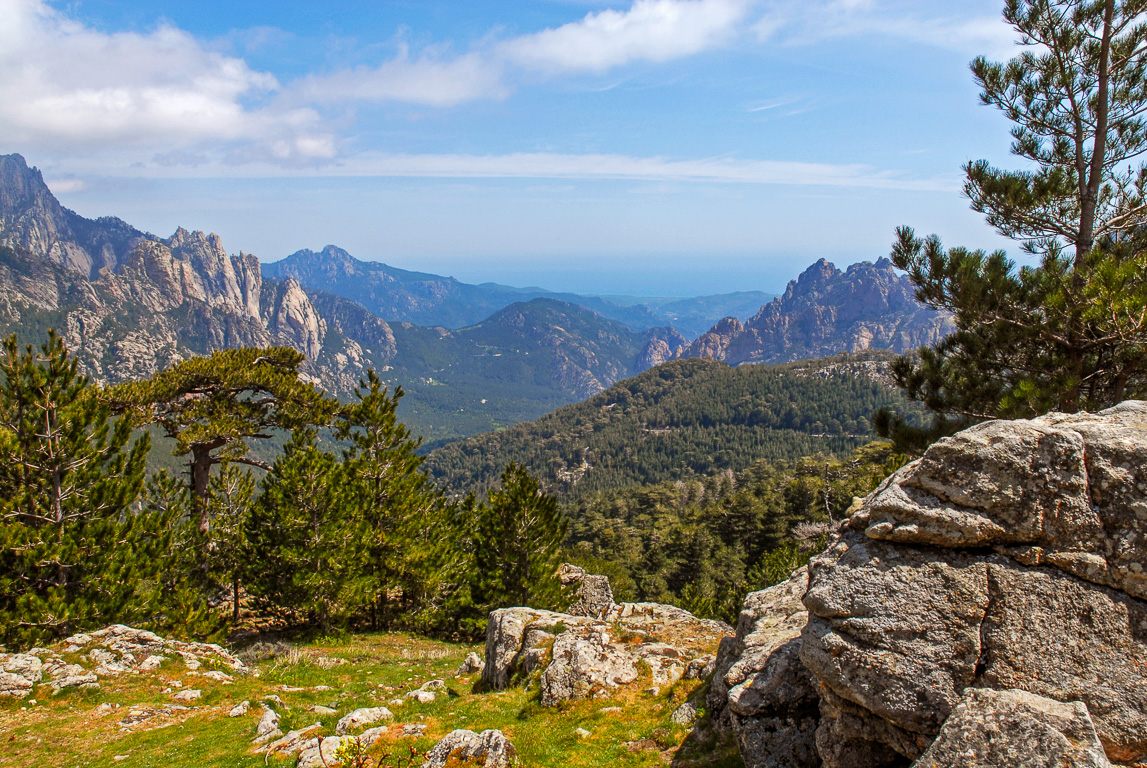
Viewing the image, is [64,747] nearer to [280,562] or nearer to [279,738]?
[279,738]

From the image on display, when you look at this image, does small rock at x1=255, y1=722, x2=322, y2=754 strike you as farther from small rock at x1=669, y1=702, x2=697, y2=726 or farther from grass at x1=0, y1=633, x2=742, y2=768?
small rock at x1=669, y1=702, x2=697, y2=726

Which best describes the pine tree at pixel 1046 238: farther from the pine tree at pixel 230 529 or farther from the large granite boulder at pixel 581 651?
the pine tree at pixel 230 529

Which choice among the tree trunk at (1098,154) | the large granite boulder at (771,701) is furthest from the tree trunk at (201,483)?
the tree trunk at (1098,154)

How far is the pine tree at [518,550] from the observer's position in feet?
82.3

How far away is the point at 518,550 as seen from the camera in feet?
83.3

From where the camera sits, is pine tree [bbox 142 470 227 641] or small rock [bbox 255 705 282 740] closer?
small rock [bbox 255 705 282 740]

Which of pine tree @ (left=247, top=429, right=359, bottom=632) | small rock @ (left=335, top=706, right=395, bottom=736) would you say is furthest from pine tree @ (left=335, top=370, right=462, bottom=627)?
small rock @ (left=335, top=706, right=395, bottom=736)

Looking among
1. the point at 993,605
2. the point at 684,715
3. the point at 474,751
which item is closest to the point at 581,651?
the point at 684,715

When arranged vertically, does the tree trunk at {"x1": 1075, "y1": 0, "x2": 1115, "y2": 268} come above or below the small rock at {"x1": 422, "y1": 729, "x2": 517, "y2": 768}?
above

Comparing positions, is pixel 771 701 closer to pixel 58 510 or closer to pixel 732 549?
pixel 58 510

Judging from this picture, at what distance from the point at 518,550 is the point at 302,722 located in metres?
13.6

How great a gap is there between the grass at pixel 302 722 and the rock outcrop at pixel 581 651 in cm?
45

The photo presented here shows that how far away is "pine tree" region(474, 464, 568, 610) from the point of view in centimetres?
2508

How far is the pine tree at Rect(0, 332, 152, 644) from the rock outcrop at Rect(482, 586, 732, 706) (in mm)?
11212
